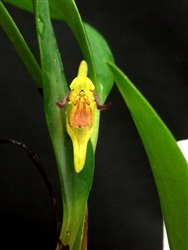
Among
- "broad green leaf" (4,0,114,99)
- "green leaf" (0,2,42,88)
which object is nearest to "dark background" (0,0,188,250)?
"broad green leaf" (4,0,114,99)

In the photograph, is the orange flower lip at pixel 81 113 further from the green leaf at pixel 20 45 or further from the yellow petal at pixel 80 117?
the green leaf at pixel 20 45

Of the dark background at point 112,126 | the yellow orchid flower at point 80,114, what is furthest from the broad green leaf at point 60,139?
the dark background at point 112,126

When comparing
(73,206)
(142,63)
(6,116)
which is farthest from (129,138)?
(73,206)

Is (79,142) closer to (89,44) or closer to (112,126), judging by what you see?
(89,44)

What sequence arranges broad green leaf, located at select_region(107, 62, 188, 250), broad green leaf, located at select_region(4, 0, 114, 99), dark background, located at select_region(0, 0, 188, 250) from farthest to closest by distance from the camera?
dark background, located at select_region(0, 0, 188, 250)
broad green leaf, located at select_region(4, 0, 114, 99)
broad green leaf, located at select_region(107, 62, 188, 250)

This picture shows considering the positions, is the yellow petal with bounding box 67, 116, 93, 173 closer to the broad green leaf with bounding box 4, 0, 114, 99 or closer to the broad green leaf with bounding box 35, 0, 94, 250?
the broad green leaf with bounding box 35, 0, 94, 250

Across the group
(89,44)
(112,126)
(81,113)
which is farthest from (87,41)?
(112,126)
